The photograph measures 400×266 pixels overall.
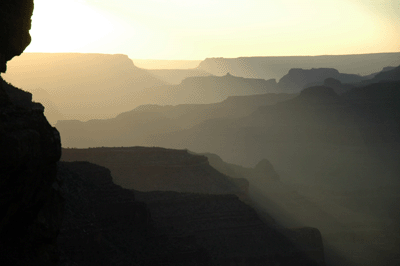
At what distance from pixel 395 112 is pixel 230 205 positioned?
86.3 meters

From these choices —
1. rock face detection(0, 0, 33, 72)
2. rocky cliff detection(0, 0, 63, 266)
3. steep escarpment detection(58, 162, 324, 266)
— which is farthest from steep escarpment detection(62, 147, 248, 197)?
rock face detection(0, 0, 33, 72)

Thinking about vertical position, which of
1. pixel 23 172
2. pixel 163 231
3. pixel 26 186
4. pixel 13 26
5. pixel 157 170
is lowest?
pixel 163 231

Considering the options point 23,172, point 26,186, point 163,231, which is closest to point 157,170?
point 163,231

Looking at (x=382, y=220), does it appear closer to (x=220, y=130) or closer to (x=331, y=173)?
(x=331, y=173)

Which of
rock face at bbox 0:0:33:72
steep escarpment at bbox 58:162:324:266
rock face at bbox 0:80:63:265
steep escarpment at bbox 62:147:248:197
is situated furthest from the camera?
steep escarpment at bbox 62:147:248:197

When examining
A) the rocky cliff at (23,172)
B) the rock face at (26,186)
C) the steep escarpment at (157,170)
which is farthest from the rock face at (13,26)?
the steep escarpment at (157,170)

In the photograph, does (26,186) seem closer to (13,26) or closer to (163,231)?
(13,26)

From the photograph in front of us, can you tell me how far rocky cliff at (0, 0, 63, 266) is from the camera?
9.04m

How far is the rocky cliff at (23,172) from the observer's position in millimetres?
9039

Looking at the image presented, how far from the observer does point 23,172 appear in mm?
9484

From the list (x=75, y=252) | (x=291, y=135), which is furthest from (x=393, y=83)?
A: (x=75, y=252)

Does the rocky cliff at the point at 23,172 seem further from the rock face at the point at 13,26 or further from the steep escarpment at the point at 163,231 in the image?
the steep escarpment at the point at 163,231

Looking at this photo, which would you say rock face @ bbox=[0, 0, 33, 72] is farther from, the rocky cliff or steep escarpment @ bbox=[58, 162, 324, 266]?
steep escarpment @ bbox=[58, 162, 324, 266]

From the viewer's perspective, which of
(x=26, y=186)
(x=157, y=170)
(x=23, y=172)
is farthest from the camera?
(x=157, y=170)
